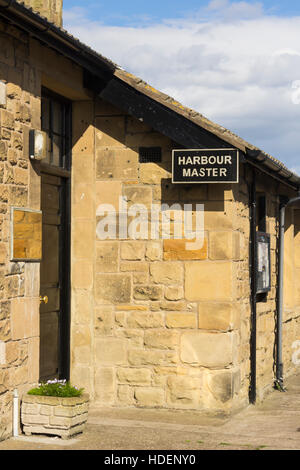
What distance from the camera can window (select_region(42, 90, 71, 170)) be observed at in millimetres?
8844

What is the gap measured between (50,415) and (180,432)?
1.37 metres

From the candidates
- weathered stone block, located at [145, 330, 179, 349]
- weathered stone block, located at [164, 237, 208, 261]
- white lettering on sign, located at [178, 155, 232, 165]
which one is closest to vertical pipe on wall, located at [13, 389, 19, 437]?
weathered stone block, located at [145, 330, 179, 349]

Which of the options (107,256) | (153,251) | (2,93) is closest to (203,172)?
(153,251)

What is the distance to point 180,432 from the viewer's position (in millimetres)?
8008

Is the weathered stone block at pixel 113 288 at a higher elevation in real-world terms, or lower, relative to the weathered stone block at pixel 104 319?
higher

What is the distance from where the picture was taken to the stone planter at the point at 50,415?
24.3 feet

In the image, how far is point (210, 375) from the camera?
29.7 feet

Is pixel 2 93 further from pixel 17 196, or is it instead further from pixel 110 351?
pixel 110 351

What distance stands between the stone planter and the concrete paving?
83 mm

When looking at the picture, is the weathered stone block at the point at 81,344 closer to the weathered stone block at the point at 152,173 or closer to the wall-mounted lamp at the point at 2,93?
the weathered stone block at the point at 152,173

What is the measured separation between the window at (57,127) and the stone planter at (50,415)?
2703mm

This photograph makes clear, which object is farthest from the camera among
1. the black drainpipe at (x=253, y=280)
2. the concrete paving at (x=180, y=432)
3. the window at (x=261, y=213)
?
the window at (x=261, y=213)

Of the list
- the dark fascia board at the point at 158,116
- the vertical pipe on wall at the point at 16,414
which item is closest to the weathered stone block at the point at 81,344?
the vertical pipe on wall at the point at 16,414

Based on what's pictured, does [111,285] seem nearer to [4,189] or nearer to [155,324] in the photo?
[155,324]
